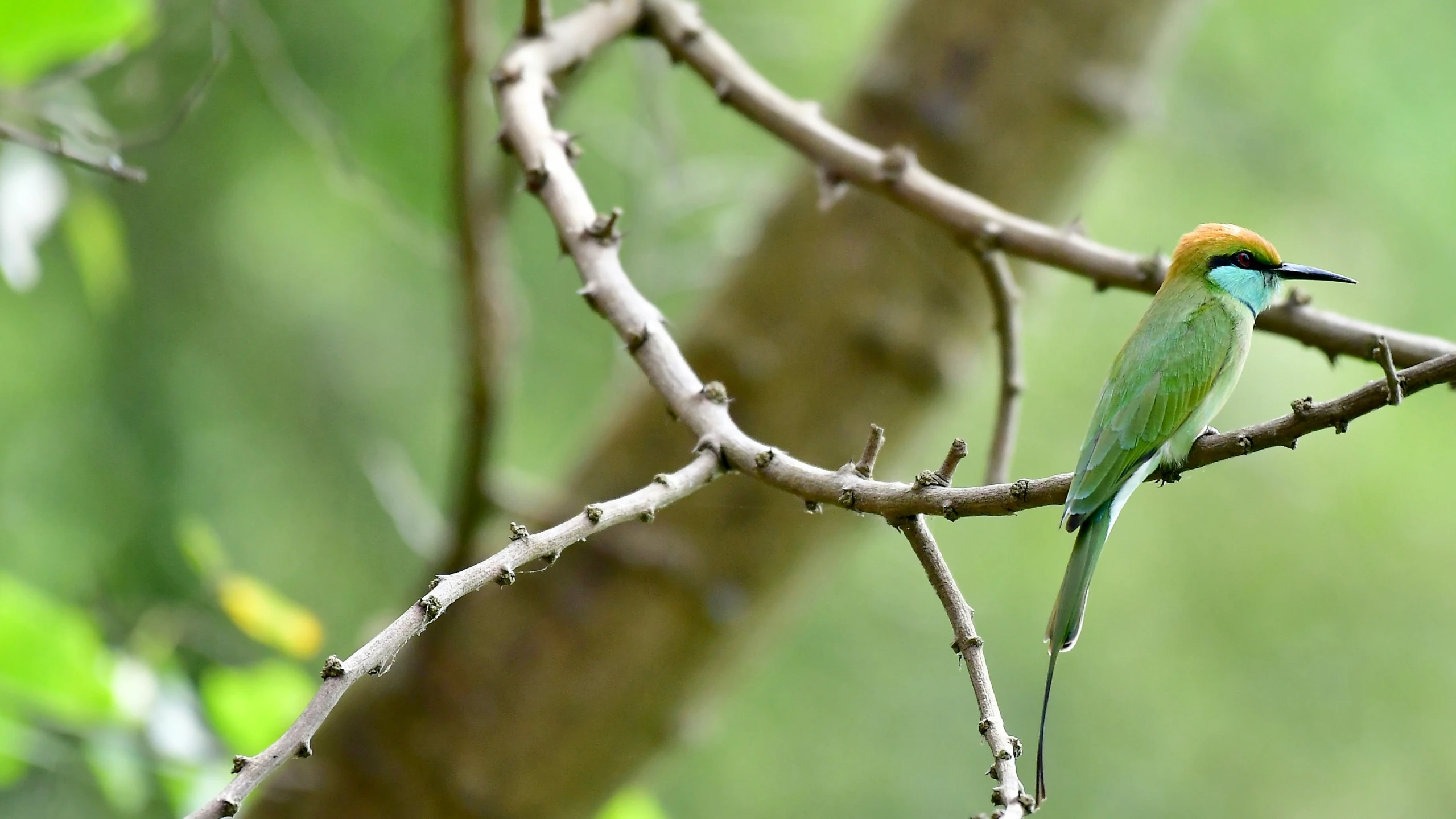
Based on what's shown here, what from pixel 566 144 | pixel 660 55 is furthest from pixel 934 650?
pixel 566 144

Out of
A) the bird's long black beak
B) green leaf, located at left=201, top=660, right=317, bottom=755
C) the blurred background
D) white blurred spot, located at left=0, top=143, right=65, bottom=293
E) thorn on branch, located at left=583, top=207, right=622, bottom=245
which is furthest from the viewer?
the blurred background

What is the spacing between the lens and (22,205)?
163 cm

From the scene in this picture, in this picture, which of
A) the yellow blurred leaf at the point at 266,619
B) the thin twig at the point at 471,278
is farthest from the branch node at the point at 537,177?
the yellow blurred leaf at the point at 266,619

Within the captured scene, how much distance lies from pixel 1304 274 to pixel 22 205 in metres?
1.51

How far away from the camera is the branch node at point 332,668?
1.99 feet

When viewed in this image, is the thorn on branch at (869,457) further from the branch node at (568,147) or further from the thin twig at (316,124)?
the thin twig at (316,124)

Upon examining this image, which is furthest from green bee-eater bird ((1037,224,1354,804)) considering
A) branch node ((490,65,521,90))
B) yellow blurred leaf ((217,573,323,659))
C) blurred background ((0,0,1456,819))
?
yellow blurred leaf ((217,573,323,659))

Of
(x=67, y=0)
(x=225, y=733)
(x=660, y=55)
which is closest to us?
(x=67, y=0)

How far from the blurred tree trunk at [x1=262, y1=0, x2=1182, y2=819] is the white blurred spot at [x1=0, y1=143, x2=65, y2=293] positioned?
77cm

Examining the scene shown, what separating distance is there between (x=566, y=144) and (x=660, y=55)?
1394mm

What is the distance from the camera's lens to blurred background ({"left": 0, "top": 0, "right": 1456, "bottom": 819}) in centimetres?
279

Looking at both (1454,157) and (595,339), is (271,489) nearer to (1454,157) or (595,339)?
(595,339)

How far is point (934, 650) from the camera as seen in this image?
443 centimetres

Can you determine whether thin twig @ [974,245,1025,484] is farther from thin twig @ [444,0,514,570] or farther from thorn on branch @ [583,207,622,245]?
thin twig @ [444,0,514,570]
